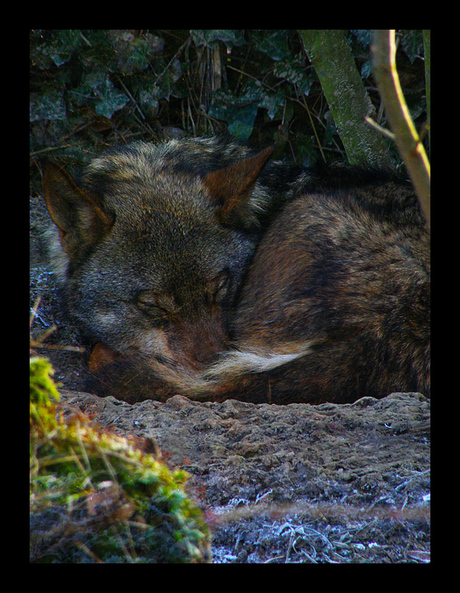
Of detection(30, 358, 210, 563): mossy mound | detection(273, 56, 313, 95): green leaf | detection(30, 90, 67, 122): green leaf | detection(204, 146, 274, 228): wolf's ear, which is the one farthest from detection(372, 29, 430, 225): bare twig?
detection(30, 90, 67, 122): green leaf

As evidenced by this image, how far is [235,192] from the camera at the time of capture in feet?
11.8

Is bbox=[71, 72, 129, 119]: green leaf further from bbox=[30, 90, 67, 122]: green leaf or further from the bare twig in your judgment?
the bare twig

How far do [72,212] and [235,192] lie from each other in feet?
4.14

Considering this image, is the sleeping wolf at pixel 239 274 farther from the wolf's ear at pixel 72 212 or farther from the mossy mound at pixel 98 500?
the mossy mound at pixel 98 500

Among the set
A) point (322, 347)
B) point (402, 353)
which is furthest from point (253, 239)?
point (402, 353)

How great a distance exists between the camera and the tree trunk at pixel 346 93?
164 inches

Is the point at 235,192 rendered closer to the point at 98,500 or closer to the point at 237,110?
the point at 237,110

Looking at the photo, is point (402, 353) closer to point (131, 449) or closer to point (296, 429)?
point (296, 429)

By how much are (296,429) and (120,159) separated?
2.83 metres

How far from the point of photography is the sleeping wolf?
2619 mm

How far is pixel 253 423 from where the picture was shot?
7.75 feet

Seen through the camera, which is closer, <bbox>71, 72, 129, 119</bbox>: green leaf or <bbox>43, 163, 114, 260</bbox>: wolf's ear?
<bbox>43, 163, 114, 260</bbox>: wolf's ear

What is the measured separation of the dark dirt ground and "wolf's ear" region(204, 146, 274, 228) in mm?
1635

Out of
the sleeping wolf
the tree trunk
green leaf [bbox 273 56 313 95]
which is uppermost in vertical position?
green leaf [bbox 273 56 313 95]
